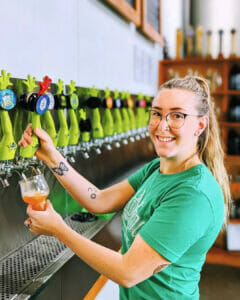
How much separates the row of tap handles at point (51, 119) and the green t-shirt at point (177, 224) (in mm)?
495

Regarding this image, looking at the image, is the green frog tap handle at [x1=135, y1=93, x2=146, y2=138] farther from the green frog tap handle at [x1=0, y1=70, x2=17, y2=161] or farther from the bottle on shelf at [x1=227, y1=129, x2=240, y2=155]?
the bottle on shelf at [x1=227, y1=129, x2=240, y2=155]

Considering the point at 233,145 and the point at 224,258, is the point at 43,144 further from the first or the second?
the point at 233,145

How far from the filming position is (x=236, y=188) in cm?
439

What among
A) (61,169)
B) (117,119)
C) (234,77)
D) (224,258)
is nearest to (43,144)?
(61,169)

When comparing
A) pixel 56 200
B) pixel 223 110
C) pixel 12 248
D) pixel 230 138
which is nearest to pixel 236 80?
pixel 223 110

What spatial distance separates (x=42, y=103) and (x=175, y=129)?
61cm

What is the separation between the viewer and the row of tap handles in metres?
1.48

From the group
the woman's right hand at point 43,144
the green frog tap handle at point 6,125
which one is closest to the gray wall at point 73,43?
the green frog tap handle at point 6,125

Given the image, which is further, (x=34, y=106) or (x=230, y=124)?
(x=230, y=124)

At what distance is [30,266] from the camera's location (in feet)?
5.20

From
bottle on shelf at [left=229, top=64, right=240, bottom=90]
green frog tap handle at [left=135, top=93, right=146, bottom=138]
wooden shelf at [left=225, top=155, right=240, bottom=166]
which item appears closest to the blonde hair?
green frog tap handle at [left=135, top=93, right=146, bottom=138]

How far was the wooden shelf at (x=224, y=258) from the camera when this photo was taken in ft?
13.9

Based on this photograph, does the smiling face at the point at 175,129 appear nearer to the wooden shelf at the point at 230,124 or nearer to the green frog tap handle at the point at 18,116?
the green frog tap handle at the point at 18,116

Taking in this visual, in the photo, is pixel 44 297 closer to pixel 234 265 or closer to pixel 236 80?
pixel 234 265
